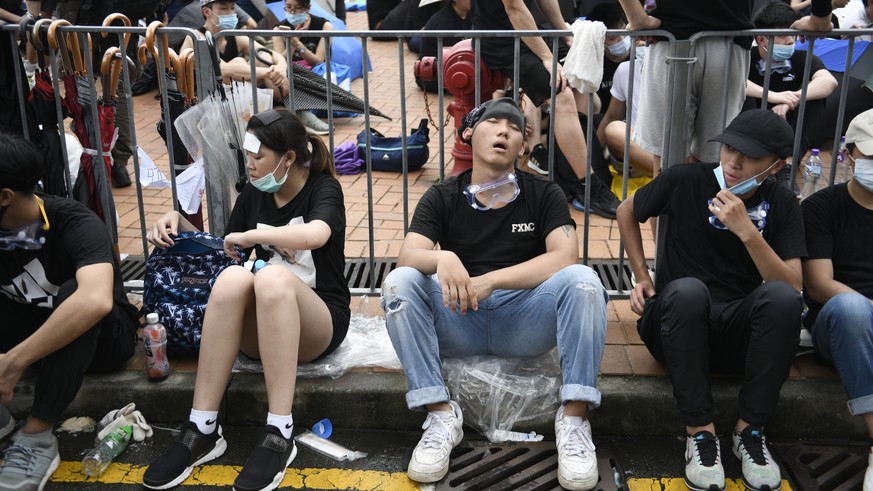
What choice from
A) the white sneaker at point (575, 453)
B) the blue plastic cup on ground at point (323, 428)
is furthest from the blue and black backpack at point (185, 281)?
the white sneaker at point (575, 453)

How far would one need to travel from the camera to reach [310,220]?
3.85 metres

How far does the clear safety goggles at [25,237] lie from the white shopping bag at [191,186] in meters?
0.79

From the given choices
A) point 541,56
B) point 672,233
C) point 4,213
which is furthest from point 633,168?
point 4,213

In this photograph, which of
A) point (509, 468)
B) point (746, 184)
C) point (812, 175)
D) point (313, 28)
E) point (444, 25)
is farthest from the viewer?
point (313, 28)

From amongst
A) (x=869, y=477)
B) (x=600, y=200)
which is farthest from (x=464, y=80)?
(x=869, y=477)

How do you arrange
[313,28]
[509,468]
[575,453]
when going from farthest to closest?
[313,28]
[509,468]
[575,453]

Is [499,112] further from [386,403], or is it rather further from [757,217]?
[386,403]

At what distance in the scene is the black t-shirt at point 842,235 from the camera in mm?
3781

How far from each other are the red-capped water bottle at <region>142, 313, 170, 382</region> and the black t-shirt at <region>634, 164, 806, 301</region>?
85.8 inches

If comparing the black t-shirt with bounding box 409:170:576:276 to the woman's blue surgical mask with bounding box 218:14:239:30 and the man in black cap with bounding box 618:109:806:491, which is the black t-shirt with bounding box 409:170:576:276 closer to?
the man in black cap with bounding box 618:109:806:491

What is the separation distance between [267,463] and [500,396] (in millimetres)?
991

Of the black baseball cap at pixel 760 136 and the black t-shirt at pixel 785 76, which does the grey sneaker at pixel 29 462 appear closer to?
the black baseball cap at pixel 760 136

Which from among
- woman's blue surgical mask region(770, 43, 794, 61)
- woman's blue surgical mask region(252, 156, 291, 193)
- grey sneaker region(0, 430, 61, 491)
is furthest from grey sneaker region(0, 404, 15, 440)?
woman's blue surgical mask region(770, 43, 794, 61)

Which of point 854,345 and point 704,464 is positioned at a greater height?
point 854,345
